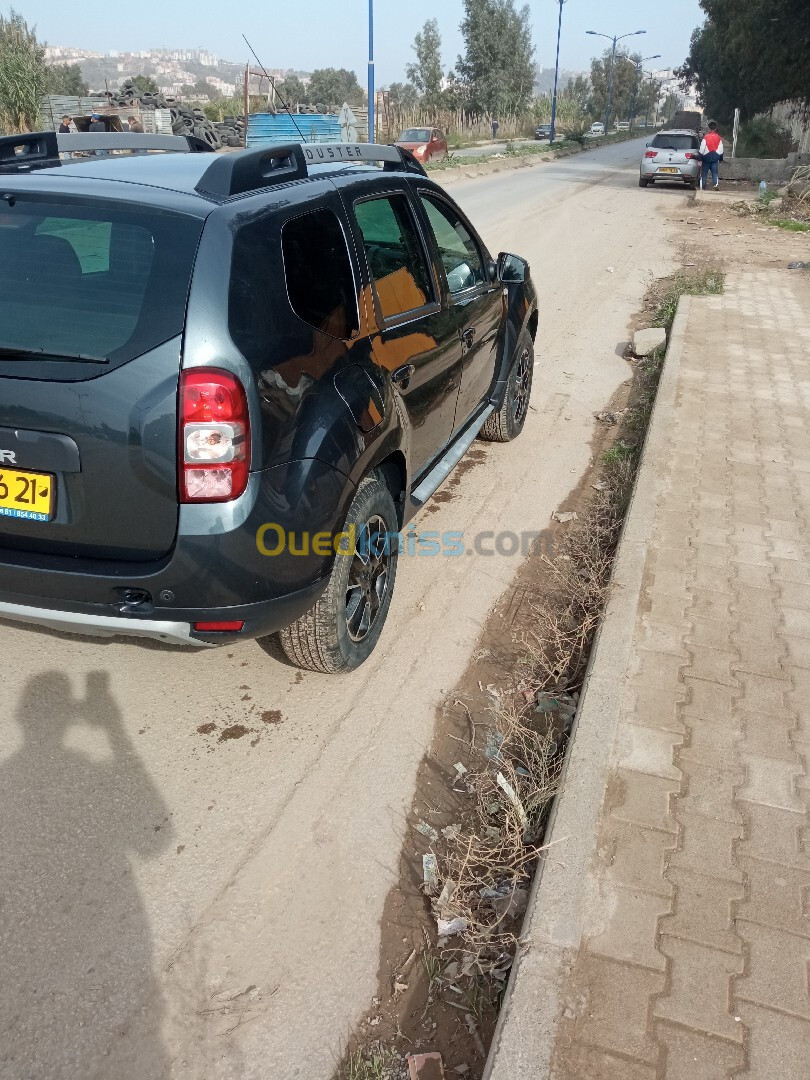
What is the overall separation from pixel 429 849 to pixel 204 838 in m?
0.71

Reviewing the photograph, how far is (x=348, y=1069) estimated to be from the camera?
2.07 metres

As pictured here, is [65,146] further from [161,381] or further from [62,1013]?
[62,1013]

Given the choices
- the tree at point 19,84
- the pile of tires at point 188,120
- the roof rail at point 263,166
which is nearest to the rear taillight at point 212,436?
the roof rail at point 263,166

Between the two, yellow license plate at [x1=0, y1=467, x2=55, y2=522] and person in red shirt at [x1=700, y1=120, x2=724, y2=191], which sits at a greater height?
person in red shirt at [x1=700, y1=120, x2=724, y2=191]

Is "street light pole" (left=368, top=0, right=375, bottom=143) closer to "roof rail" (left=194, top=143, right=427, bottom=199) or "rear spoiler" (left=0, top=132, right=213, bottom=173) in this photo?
"rear spoiler" (left=0, top=132, right=213, bottom=173)

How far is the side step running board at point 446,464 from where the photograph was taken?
3.88 meters

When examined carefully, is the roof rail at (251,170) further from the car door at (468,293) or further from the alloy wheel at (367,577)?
the alloy wheel at (367,577)

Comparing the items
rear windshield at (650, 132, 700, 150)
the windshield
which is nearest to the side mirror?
rear windshield at (650, 132, 700, 150)

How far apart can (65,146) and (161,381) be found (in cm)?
191

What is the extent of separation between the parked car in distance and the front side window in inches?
1157

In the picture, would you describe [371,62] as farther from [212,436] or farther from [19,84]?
[212,436]

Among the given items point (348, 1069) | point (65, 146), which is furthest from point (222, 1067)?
point (65, 146)

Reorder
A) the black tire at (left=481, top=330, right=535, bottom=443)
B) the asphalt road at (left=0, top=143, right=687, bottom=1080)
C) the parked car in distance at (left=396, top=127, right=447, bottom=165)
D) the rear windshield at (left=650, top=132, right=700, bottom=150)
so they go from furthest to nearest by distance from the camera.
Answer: the parked car in distance at (left=396, top=127, right=447, bottom=165) < the rear windshield at (left=650, top=132, right=700, bottom=150) < the black tire at (left=481, top=330, right=535, bottom=443) < the asphalt road at (left=0, top=143, right=687, bottom=1080)

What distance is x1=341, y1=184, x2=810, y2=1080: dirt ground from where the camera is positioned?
2170 mm
